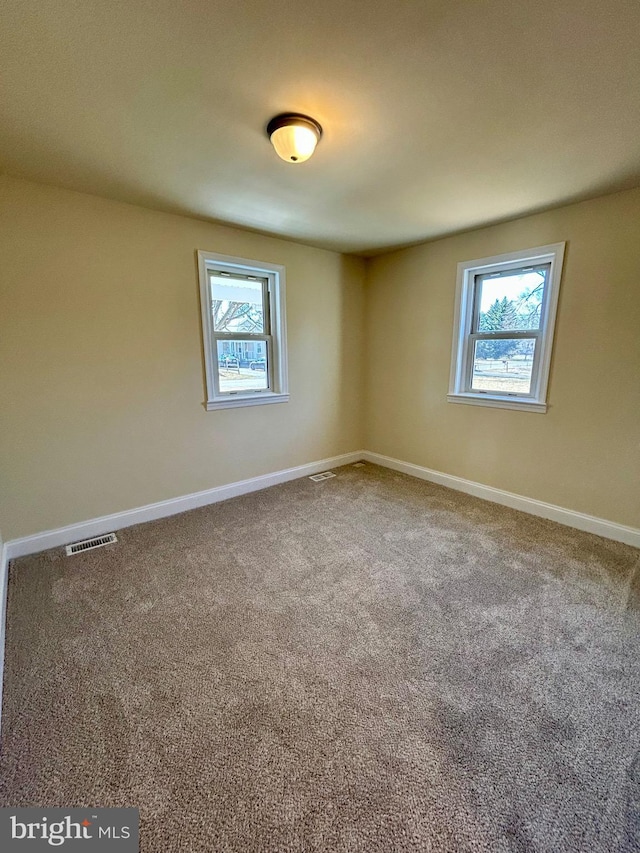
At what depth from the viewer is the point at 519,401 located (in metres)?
3.02

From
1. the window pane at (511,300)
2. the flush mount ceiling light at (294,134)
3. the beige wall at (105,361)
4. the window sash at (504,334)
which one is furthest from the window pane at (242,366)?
the window pane at (511,300)

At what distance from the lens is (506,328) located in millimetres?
3133

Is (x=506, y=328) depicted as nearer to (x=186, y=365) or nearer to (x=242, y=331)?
(x=242, y=331)

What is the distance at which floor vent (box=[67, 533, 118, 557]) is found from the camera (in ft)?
8.24

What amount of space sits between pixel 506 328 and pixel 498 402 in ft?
2.15

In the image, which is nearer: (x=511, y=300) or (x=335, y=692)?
(x=335, y=692)

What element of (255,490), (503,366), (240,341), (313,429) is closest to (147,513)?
(255,490)

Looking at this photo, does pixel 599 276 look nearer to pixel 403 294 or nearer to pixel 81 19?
pixel 403 294

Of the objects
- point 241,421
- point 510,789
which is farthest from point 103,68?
point 510,789

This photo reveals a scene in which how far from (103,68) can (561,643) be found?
3152 mm

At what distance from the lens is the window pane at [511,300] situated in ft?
9.57

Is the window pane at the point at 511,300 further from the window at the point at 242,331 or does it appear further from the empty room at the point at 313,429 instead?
the window at the point at 242,331

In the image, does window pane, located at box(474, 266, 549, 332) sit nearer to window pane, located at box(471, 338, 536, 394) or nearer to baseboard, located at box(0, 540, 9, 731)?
window pane, located at box(471, 338, 536, 394)

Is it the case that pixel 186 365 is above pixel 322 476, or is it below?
above
